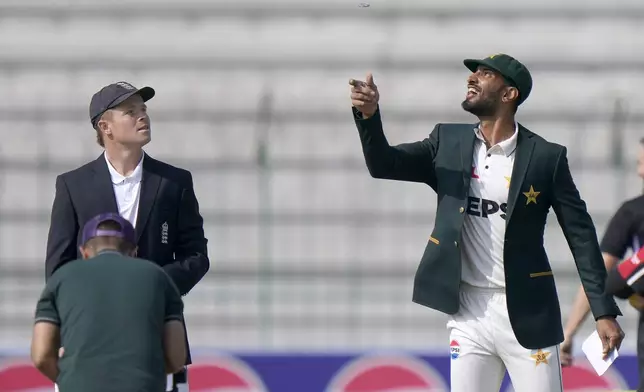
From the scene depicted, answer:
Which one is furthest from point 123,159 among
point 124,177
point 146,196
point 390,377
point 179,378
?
point 390,377

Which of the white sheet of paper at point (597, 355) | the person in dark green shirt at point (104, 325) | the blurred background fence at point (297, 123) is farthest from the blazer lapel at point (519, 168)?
the blurred background fence at point (297, 123)

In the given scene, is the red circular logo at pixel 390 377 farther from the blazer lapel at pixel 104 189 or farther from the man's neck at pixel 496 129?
the blazer lapel at pixel 104 189

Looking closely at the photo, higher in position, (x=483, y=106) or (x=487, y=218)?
(x=483, y=106)

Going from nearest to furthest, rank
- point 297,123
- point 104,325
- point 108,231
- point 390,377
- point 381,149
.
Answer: point 104,325
point 108,231
point 381,149
point 390,377
point 297,123

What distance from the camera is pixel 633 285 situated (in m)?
4.83

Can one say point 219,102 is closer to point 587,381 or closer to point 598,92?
point 598,92

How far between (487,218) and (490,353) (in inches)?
19.8

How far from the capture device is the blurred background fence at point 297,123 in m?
9.62

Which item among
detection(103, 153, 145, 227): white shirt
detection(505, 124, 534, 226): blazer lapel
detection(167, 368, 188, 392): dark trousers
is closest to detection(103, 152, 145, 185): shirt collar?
detection(103, 153, 145, 227): white shirt

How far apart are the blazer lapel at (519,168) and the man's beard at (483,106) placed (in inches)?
6.4

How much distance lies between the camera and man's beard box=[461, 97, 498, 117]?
17.0 ft

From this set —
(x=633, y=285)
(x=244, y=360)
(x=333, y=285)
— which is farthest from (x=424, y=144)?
(x=333, y=285)

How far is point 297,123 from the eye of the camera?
991 cm

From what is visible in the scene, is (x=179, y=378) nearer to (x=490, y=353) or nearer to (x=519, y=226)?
(x=490, y=353)
